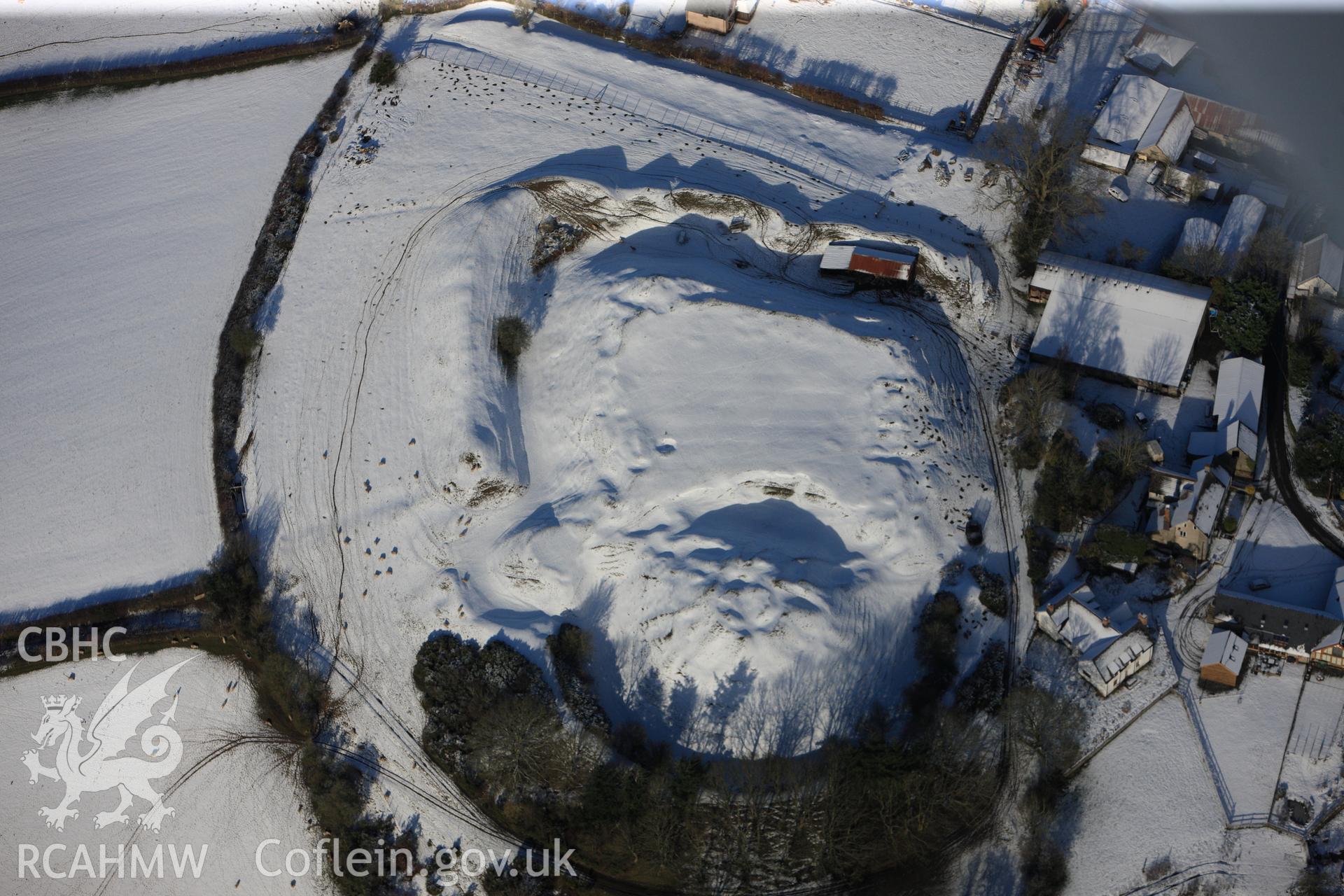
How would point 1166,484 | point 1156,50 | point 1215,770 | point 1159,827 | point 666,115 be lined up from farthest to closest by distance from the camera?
point 666,115 → point 1156,50 → point 1166,484 → point 1215,770 → point 1159,827

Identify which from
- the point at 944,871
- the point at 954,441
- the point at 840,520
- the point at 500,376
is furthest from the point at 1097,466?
the point at 500,376

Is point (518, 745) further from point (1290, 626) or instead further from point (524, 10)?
point (524, 10)

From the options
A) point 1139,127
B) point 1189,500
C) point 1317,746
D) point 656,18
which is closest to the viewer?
point 1317,746

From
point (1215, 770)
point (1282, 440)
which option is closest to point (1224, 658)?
point (1215, 770)

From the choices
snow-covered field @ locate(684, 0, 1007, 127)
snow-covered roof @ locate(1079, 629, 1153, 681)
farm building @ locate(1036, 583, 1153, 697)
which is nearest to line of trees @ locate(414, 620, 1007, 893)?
farm building @ locate(1036, 583, 1153, 697)

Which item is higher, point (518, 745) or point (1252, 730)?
point (1252, 730)

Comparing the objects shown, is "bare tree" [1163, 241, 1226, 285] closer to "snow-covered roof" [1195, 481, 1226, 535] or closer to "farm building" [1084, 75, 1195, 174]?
"farm building" [1084, 75, 1195, 174]
